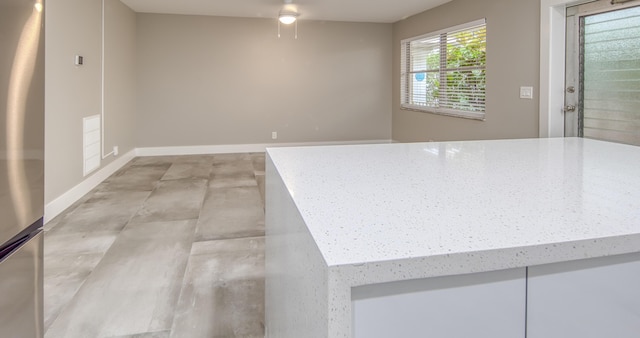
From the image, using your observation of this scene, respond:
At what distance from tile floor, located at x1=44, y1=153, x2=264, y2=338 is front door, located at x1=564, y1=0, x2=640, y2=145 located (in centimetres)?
309

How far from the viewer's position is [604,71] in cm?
361

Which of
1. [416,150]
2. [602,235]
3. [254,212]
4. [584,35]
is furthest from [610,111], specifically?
[602,235]

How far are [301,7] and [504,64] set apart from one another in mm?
3040

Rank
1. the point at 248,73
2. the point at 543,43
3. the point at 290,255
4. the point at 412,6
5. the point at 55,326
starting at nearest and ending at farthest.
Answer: the point at 290,255 → the point at 55,326 → the point at 543,43 → the point at 412,6 → the point at 248,73

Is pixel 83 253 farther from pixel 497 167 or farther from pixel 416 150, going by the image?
pixel 497 167

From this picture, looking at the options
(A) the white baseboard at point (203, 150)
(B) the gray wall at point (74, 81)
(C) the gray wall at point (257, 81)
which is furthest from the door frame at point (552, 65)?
(B) the gray wall at point (74, 81)

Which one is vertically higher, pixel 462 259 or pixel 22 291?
pixel 462 259

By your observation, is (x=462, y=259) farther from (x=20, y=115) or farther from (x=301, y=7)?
(x=301, y=7)

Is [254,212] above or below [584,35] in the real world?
below

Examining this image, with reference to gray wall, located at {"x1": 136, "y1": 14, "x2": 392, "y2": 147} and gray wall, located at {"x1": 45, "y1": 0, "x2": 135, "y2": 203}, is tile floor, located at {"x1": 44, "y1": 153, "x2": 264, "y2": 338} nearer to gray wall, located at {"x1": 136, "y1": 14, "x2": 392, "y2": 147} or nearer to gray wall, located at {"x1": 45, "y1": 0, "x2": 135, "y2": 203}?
gray wall, located at {"x1": 45, "y1": 0, "x2": 135, "y2": 203}

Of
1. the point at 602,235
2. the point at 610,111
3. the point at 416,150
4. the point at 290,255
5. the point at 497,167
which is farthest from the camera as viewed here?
the point at 610,111

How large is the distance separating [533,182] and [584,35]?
358cm

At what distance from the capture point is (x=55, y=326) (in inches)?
74.9

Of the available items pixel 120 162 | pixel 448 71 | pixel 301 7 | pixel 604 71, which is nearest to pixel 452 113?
pixel 448 71
